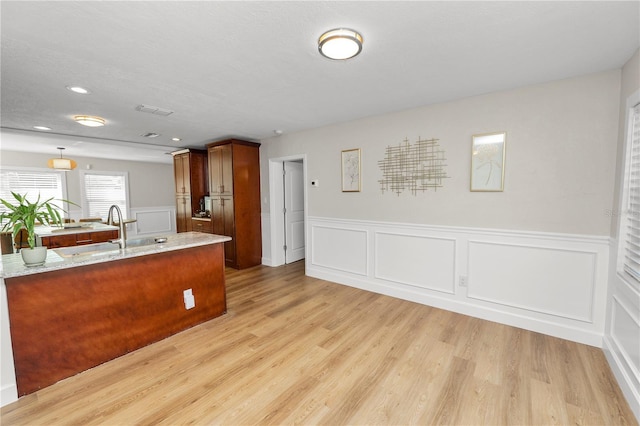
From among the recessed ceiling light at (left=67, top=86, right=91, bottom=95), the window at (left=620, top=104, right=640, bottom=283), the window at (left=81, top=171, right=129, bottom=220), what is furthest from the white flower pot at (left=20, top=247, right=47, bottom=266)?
the window at (left=81, top=171, right=129, bottom=220)

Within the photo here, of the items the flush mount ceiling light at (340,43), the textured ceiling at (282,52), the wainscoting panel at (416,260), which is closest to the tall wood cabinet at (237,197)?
the textured ceiling at (282,52)

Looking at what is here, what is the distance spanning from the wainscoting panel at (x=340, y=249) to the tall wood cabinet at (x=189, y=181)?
2901 mm

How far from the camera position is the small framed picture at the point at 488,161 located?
270 centimetres

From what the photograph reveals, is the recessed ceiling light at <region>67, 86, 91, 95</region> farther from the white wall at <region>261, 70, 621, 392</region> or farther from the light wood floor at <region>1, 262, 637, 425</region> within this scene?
the white wall at <region>261, 70, 621, 392</region>

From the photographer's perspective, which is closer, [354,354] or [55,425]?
[55,425]

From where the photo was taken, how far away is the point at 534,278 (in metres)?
2.61

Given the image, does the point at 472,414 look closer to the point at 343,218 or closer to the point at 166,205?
the point at 343,218

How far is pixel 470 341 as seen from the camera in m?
2.47

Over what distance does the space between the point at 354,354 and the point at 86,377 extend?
2.06m

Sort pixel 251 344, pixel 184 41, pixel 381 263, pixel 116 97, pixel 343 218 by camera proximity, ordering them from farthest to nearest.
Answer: pixel 343 218 → pixel 381 263 → pixel 116 97 → pixel 251 344 → pixel 184 41

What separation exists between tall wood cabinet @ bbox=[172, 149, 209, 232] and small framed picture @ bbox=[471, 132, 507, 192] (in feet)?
16.6

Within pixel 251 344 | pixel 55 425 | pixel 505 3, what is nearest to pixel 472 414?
pixel 251 344

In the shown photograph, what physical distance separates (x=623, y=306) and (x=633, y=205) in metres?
0.73

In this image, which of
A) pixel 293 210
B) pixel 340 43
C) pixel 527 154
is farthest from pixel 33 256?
pixel 527 154
